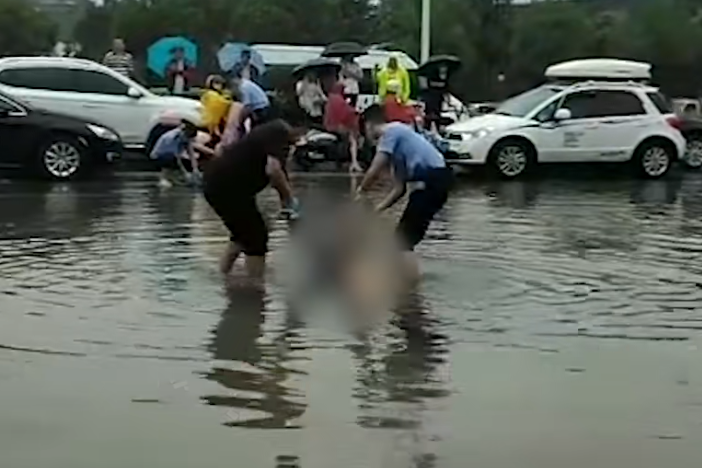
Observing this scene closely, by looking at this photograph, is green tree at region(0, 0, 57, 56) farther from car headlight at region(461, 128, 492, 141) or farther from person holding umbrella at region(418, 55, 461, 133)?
car headlight at region(461, 128, 492, 141)

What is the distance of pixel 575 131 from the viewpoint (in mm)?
25734

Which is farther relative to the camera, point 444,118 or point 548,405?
point 444,118

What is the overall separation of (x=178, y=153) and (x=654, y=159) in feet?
27.3

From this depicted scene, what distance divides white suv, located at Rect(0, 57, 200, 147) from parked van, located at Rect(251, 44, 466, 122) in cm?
346

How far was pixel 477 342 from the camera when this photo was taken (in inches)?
407

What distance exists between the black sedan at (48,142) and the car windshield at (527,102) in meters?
6.51

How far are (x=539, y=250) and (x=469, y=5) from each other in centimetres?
2691

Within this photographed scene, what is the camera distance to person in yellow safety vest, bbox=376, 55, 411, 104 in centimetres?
2545

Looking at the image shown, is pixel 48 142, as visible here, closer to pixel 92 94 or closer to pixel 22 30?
pixel 92 94

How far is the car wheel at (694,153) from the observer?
2780 cm

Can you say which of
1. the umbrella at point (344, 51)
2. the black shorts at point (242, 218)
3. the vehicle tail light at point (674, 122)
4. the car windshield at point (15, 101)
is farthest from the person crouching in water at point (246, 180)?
the umbrella at point (344, 51)

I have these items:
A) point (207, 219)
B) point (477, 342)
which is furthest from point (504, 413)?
point (207, 219)

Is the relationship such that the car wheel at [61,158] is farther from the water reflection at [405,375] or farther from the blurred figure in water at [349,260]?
the water reflection at [405,375]

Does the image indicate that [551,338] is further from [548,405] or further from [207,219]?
[207,219]
